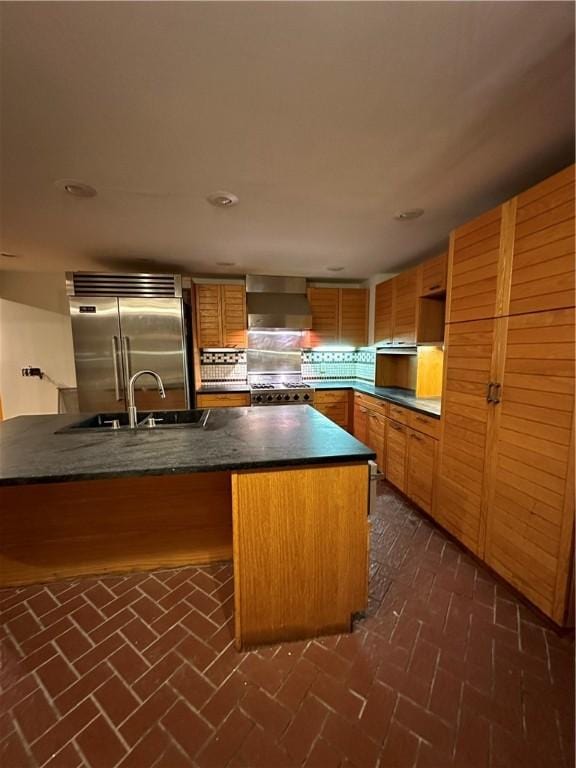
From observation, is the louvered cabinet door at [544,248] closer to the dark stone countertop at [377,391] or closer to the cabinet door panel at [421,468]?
the dark stone countertop at [377,391]

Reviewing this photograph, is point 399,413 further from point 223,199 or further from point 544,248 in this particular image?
point 223,199

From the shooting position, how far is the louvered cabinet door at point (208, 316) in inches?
157

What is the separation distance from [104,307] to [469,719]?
4243 millimetres

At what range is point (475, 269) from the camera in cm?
194

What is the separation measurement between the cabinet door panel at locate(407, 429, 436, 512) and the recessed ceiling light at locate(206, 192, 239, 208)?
2332 mm

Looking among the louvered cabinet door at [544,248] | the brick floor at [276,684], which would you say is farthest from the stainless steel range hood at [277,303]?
the brick floor at [276,684]

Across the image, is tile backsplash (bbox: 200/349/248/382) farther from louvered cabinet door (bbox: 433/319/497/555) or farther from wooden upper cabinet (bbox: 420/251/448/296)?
louvered cabinet door (bbox: 433/319/497/555)

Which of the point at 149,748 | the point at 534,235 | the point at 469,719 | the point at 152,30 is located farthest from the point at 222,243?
the point at 469,719

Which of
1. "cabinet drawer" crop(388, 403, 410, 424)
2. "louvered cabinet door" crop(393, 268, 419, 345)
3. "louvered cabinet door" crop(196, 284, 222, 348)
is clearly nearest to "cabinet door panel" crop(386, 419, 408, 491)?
"cabinet drawer" crop(388, 403, 410, 424)

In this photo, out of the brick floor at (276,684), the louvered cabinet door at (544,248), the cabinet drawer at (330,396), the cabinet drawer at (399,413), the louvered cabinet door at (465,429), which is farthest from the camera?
the cabinet drawer at (330,396)

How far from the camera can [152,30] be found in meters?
0.96

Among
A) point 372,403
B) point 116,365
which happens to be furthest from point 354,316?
point 116,365

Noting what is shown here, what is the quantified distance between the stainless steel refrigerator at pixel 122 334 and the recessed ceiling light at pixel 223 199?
161 cm

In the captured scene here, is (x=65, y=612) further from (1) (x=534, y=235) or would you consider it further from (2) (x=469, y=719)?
(1) (x=534, y=235)
